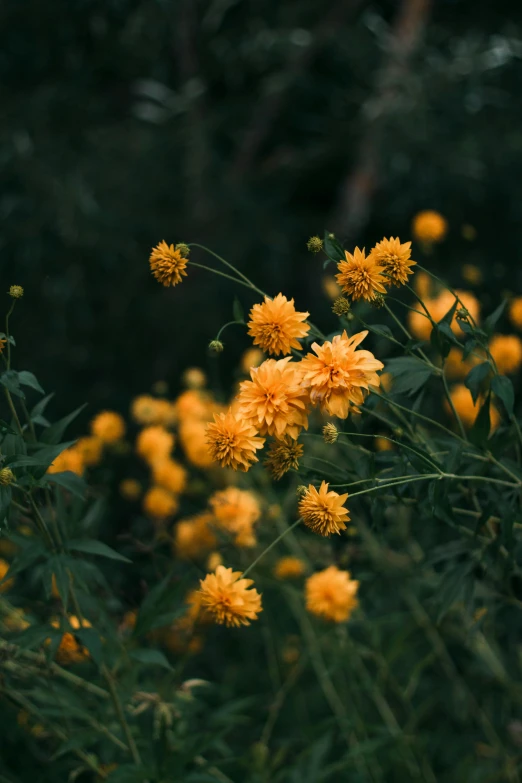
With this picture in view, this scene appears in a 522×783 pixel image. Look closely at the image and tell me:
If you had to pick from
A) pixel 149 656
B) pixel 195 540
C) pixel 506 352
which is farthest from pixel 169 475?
pixel 506 352

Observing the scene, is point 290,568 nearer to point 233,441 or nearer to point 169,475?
point 169,475

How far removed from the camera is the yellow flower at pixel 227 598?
1218 mm

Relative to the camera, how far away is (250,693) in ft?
7.23

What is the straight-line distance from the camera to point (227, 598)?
1.23 metres

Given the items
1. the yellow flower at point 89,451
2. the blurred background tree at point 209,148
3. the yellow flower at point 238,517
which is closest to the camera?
the yellow flower at point 238,517

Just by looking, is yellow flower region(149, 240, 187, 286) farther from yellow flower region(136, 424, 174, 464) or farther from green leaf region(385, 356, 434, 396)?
yellow flower region(136, 424, 174, 464)

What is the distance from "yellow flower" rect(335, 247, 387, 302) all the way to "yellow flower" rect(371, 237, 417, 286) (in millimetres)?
17

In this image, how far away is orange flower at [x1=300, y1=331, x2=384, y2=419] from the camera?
3.79ft

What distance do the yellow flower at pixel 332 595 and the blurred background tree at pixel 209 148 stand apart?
2.26 m

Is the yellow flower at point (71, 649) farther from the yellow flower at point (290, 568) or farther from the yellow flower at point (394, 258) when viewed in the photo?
the yellow flower at point (394, 258)

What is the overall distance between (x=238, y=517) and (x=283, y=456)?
30.1 inches

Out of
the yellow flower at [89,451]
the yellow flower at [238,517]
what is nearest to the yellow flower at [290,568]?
the yellow flower at [238,517]

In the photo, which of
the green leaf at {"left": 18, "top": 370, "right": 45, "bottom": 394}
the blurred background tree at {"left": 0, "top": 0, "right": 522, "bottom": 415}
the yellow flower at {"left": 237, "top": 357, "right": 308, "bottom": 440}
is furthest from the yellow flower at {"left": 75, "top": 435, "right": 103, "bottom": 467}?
the blurred background tree at {"left": 0, "top": 0, "right": 522, "bottom": 415}

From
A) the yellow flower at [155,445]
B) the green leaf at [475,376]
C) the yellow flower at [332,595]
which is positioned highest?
the green leaf at [475,376]
